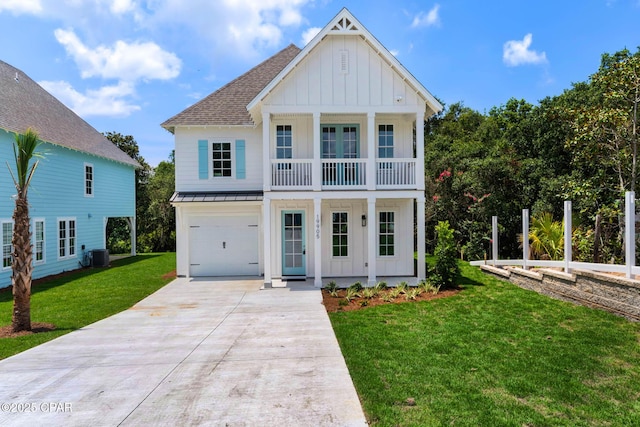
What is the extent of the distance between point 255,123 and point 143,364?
32.5 feet

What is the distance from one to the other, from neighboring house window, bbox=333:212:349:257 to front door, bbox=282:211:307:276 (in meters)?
1.15

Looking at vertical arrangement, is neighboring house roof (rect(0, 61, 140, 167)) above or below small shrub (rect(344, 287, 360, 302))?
above

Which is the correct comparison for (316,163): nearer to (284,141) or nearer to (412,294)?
(284,141)

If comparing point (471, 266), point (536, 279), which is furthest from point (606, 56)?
point (536, 279)

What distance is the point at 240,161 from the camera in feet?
47.3

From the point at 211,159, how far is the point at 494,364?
11900mm

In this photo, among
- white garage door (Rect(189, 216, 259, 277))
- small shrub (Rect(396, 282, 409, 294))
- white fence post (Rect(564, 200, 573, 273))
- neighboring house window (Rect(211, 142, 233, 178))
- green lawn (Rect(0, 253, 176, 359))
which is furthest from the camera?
white garage door (Rect(189, 216, 259, 277))

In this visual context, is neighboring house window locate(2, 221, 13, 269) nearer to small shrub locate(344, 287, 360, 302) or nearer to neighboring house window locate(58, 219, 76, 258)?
neighboring house window locate(58, 219, 76, 258)

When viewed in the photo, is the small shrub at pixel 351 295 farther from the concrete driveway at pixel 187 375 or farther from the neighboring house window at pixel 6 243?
the neighboring house window at pixel 6 243

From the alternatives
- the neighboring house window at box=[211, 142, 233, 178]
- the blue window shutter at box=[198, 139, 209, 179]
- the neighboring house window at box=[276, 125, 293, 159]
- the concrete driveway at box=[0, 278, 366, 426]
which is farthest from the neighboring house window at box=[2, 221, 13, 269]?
the neighboring house window at box=[276, 125, 293, 159]

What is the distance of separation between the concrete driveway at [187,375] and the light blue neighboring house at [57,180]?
8964 millimetres

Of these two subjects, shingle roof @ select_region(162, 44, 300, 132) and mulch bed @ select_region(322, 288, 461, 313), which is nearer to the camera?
mulch bed @ select_region(322, 288, 461, 313)

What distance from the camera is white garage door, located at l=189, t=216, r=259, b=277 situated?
14.6 metres

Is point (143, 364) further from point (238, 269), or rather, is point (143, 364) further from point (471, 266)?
point (471, 266)
